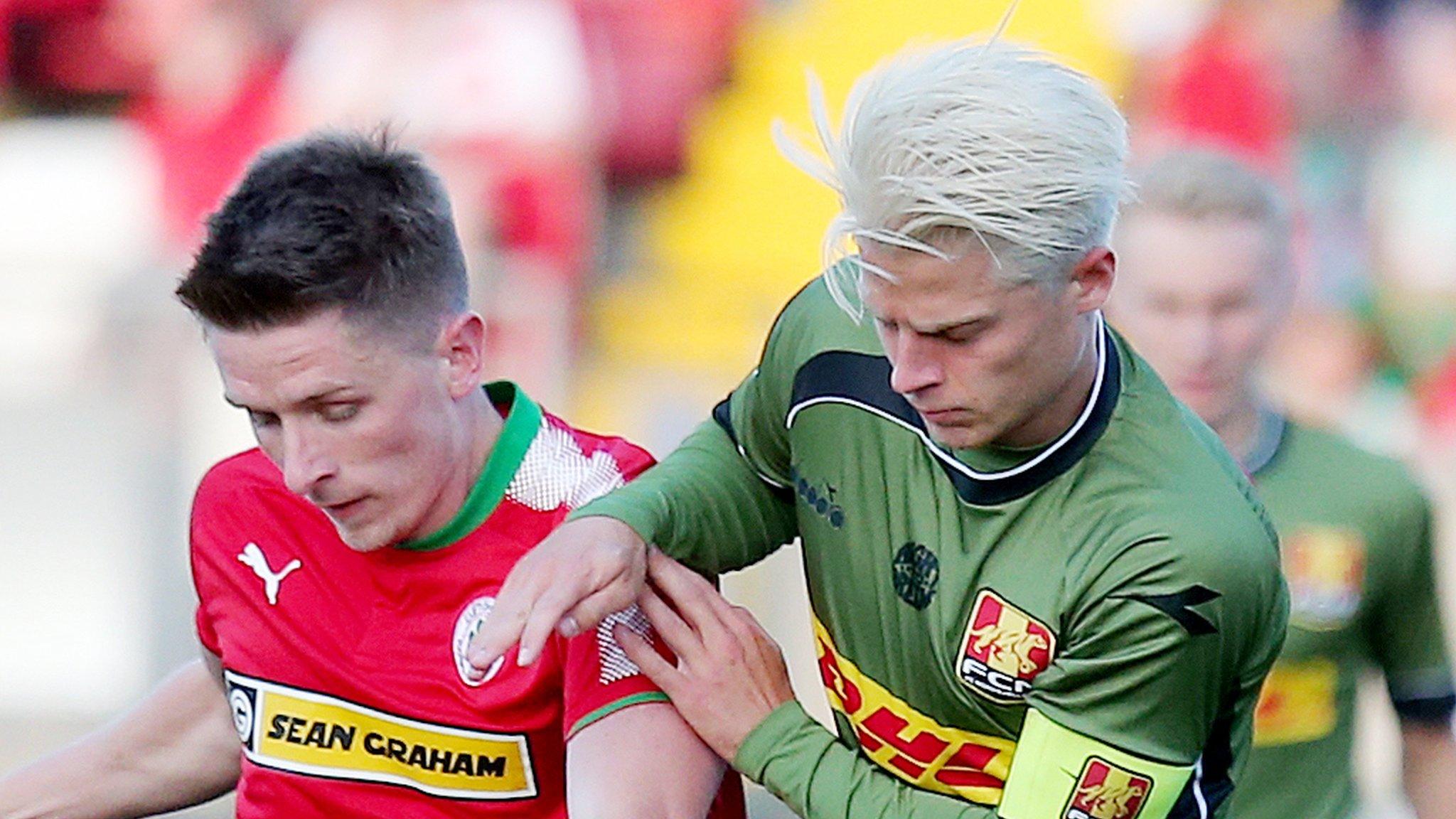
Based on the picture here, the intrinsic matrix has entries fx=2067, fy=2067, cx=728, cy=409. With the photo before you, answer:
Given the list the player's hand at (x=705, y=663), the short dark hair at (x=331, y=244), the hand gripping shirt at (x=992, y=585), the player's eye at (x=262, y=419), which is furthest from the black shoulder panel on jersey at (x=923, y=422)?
the player's eye at (x=262, y=419)

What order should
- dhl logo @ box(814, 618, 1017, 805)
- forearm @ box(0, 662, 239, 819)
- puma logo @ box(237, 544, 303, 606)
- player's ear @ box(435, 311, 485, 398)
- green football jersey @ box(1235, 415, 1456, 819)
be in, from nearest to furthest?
1. dhl logo @ box(814, 618, 1017, 805)
2. player's ear @ box(435, 311, 485, 398)
3. puma logo @ box(237, 544, 303, 606)
4. forearm @ box(0, 662, 239, 819)
5. green football jersey @ box(1235, 415, 1456, 819)

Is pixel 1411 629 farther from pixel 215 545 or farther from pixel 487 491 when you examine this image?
pixel 215 545

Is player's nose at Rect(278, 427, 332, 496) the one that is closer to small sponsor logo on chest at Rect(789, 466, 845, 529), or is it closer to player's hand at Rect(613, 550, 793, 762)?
player's hand at Rect(613, 550, 793, 762)

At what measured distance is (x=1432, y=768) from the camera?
335cm

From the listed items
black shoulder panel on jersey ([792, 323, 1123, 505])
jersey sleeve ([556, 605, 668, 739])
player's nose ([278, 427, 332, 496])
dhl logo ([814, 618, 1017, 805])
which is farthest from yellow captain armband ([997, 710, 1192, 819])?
player's nose ([278, 427, 332, 496])

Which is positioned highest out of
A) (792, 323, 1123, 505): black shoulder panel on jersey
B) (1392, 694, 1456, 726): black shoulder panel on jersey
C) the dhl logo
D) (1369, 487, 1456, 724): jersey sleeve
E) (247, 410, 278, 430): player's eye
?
(247, 410, 278, 430): player's eye

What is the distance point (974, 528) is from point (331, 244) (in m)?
0.85

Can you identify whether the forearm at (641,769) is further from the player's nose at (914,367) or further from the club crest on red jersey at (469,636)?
the player's nose at (914,367)

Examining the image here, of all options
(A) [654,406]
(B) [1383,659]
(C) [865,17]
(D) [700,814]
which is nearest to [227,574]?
(D) [700,814]

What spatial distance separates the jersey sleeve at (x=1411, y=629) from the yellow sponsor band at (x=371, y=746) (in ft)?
5.00

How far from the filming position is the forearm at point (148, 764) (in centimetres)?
289

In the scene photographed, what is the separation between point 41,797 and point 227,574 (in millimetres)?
420

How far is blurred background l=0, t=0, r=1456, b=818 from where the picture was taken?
22.7ft

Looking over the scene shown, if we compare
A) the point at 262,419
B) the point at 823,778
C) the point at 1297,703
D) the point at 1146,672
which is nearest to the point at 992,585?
the point at 1146,672
